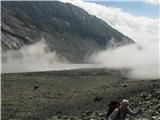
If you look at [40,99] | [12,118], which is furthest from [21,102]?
[12,118]

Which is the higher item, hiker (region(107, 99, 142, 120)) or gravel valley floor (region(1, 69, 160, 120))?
hiker (region(107, 99, 142, 120))

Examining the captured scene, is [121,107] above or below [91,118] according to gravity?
above

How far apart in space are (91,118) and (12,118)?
29.0ft

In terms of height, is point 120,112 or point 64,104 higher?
point 120,112

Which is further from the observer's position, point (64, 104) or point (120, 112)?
point (64, 104)

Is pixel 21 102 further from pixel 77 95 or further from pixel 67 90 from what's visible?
pixel 67 90

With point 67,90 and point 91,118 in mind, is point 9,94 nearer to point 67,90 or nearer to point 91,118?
point 67,90

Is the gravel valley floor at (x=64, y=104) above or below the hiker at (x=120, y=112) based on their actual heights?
below

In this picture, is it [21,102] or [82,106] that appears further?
[21,102]

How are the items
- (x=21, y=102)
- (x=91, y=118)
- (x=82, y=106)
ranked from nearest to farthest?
(x=91, y=118) < (x=82, y=106) < (x=21, y=102)

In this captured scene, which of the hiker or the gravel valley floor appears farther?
the gravel valley floor

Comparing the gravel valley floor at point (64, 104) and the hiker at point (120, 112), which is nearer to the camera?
the hiker at point (120, 112)

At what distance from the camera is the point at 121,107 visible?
64.7ft

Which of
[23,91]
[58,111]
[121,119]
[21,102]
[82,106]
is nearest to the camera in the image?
[121,119]
